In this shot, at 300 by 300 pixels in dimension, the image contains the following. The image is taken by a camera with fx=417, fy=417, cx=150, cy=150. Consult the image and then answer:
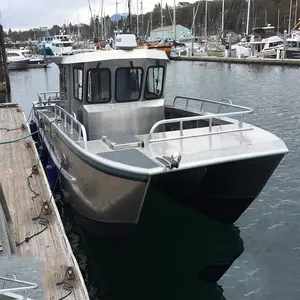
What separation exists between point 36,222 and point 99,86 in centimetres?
301

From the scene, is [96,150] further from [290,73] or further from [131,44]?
[290,73]

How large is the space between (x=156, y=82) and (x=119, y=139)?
2160 millimetres

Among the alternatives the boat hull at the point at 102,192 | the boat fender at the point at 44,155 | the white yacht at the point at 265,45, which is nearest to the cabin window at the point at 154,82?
the boat hull at the point at 102,192

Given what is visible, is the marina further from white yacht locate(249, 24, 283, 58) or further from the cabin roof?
white yacht locate(249, 24, 283, 58)

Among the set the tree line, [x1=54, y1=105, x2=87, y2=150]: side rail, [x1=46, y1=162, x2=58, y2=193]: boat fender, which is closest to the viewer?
[x1=54, y1=105, x2=87, y2=150]: side rail

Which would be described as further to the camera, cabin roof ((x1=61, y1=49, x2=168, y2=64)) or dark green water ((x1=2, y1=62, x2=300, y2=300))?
cabin roof ((x1=61, y1=49, x2=168, y2=64))

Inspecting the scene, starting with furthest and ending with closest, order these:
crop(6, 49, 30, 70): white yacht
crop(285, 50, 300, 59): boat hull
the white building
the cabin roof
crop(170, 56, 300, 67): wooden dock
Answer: the white building < crop(6, 49, 30, 70): white yacht < crop(285, 50, 300, 59): boat hull < crop(170, 56, 300, 67): wooden dock < the cabin roof

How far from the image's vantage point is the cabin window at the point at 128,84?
832 cm

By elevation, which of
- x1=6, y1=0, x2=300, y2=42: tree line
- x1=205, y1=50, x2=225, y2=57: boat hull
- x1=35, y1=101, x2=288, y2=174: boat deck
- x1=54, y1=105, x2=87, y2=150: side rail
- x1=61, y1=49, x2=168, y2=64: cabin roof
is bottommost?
x1=35, y1=101, x2=288, y2=174: boat deck

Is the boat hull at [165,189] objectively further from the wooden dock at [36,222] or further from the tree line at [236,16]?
the tree line at [236,16]

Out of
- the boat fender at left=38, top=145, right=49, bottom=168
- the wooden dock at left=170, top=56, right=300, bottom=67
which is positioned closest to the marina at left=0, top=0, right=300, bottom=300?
the boat fender at left=38, top=145, right=49, bottom=168

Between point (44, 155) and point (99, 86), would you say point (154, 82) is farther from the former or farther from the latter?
point (44, 155)

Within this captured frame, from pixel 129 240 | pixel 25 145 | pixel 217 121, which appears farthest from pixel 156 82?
pixel 25 145

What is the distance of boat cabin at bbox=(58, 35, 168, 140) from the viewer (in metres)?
8.20
